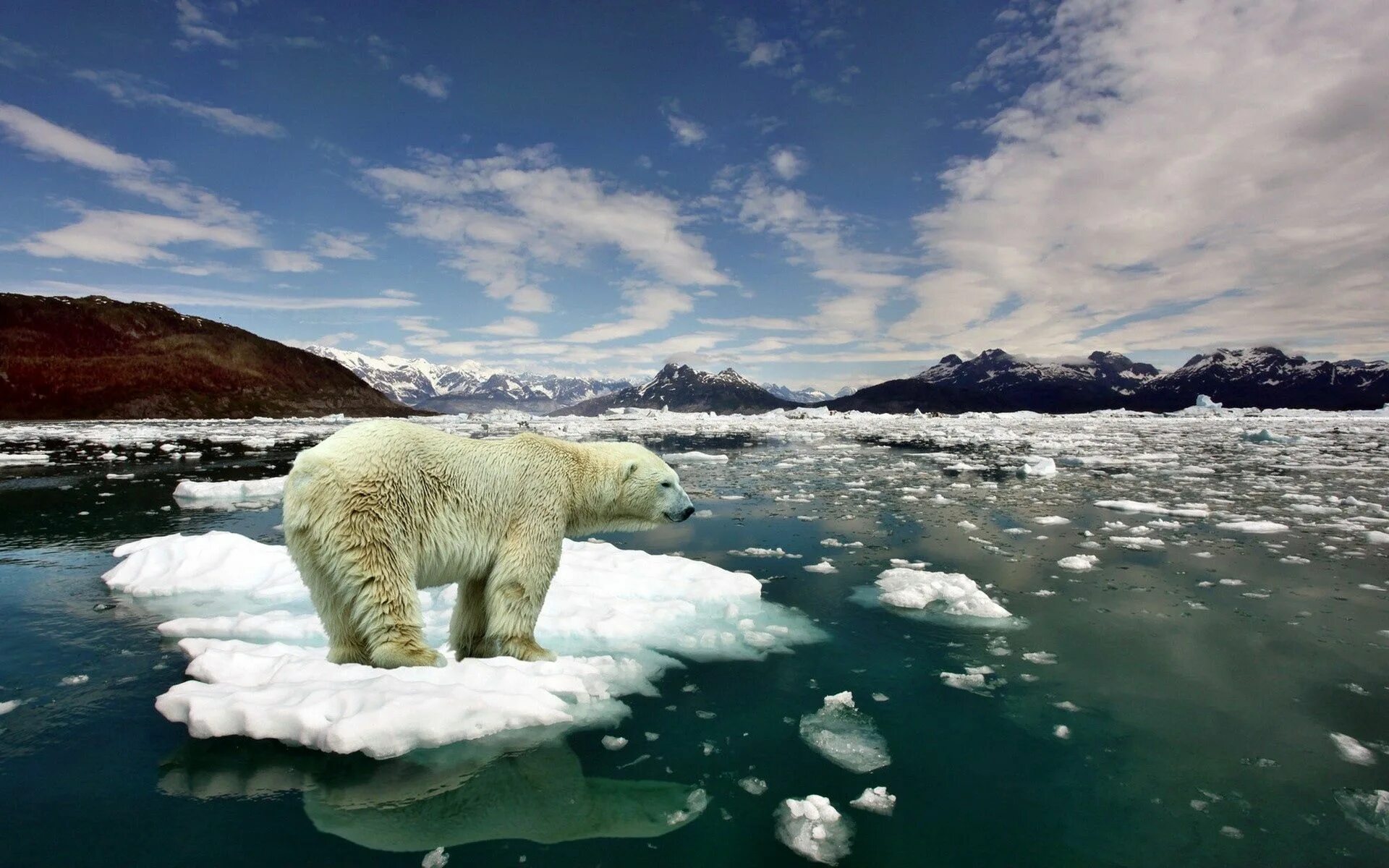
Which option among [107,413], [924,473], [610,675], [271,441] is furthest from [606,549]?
[107,413]

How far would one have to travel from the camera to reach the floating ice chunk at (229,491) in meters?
16.0

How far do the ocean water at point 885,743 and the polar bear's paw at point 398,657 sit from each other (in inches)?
29.5

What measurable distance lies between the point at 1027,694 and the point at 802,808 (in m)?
2.81

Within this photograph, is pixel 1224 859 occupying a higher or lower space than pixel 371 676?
lower

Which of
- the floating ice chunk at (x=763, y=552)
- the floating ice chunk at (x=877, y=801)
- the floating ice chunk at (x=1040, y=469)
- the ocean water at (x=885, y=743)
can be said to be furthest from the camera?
the floating ice chunk at (x=1040, y=469)

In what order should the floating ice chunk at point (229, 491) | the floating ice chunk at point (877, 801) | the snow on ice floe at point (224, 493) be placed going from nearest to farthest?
1. the floating ice chunk at point (877, 801)
2. the snow on ice floe at point (224, 493)
3. the floating ice chunk at point (229, 491)

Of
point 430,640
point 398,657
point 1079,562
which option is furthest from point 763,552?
point 398,657

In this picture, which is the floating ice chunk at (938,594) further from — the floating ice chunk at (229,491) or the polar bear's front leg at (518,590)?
the floating ice chunk at (229,491)

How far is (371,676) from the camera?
14.3ft

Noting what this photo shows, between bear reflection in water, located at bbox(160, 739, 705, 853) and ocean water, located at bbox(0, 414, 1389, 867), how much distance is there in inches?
0.6

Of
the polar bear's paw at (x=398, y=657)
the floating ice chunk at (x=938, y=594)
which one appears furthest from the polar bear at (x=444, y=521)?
the floating ice chunk at (x=938, y=594)

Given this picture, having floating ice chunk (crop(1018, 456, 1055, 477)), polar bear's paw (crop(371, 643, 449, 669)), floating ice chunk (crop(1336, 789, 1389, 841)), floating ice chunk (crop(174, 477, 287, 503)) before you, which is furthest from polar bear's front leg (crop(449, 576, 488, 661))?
floating ice chunk (crop(1018, 456, 1055, 477))

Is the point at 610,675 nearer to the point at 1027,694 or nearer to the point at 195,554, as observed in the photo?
the point at 1027,694

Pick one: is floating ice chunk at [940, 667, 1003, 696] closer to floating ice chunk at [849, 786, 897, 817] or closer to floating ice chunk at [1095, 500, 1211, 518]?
floating ice chunk at [849, 786, 897, 817]
